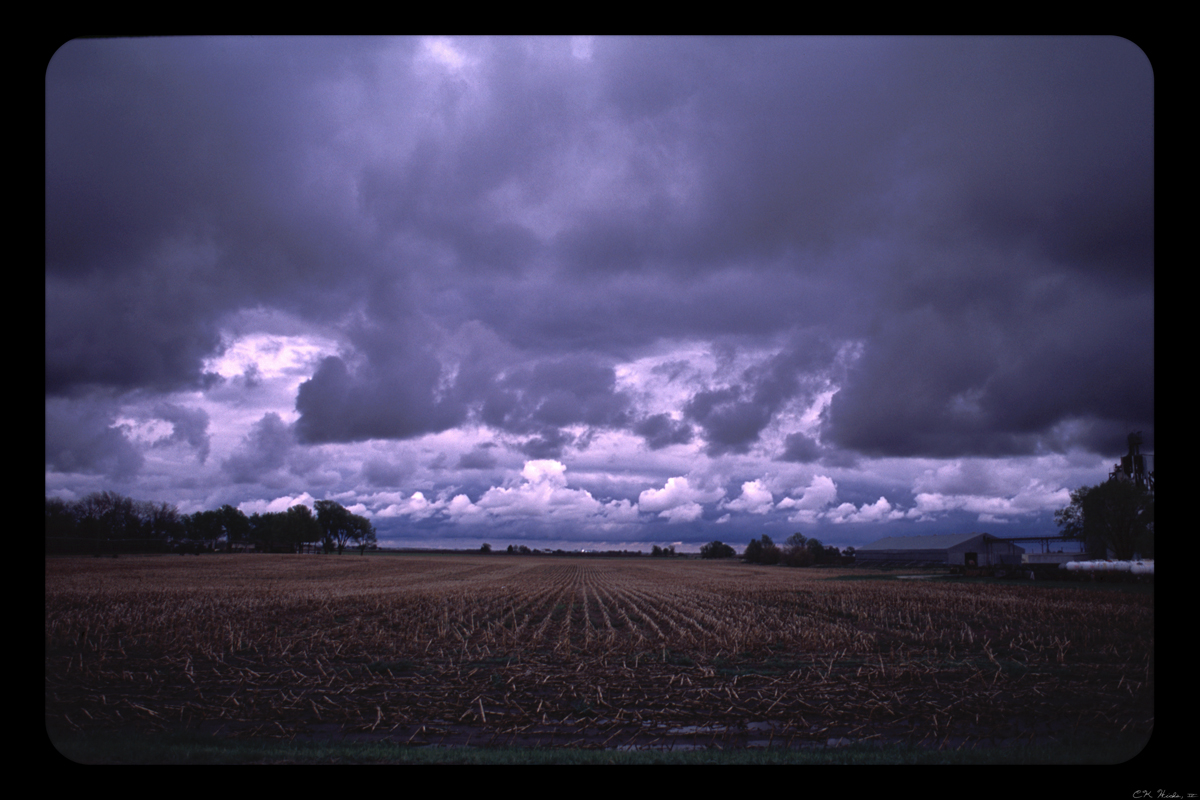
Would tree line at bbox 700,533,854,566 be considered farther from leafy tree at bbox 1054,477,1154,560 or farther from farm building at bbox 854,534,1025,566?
leafy tree at bbox 1054,477,1154,560

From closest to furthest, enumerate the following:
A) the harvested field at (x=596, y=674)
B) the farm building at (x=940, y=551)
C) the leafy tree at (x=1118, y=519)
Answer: the harvested field at (x=596, y=674)
the leafy tree at (x=1118, y=519)
the farm building at (x=940, y=551)

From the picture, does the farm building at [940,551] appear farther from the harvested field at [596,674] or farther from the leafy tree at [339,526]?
the leafy tree at [339,526]

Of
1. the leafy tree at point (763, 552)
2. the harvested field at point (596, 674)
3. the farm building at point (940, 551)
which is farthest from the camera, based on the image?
the leafy tree at point (763, 552)

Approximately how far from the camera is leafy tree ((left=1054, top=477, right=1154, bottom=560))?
54250 mm

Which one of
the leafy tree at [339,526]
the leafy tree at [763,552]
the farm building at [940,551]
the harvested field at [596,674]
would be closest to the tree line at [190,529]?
the leafy tree at [339,526]

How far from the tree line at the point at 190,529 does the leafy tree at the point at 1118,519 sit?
333 ft

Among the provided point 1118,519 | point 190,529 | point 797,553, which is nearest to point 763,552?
point 797,553

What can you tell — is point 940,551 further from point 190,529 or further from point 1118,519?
point 190,529

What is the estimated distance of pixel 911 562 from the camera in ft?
325

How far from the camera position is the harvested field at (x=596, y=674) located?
10758 millimetres

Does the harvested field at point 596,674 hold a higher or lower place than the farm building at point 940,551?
higher
